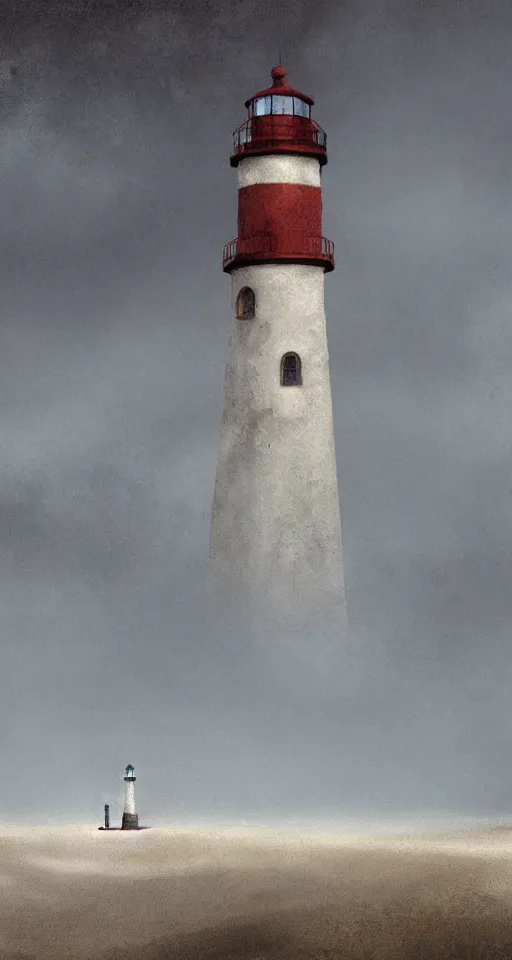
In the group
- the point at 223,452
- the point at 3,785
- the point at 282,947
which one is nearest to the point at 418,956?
the point at 282,947

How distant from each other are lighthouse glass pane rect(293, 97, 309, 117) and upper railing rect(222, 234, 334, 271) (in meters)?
1.89

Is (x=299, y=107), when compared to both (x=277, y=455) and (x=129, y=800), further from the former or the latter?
(x=129, y=800)

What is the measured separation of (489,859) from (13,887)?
16.3ft

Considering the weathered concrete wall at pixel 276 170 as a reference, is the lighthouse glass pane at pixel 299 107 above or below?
above

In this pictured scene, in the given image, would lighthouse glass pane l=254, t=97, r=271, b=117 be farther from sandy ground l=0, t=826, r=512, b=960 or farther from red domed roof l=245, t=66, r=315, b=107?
sandy ground l=0, t=826, r=512, b=960

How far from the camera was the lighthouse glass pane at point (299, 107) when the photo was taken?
111 feet

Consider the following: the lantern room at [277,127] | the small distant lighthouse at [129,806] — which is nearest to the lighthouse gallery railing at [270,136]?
the lantern room at [277,127]

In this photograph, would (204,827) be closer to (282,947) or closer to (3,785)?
(3,785)

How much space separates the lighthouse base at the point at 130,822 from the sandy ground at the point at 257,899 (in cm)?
149

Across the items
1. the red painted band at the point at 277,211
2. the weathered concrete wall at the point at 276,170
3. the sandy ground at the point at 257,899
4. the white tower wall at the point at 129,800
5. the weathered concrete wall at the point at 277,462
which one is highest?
the weathered concrete wall at the point at 276,170

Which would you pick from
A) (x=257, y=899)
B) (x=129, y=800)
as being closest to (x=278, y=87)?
(x=129, y=800)

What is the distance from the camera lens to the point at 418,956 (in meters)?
20.5

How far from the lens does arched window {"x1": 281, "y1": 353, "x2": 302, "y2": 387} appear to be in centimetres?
3409

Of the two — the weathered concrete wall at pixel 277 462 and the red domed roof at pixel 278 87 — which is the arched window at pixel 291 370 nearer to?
the weathered concrete wall at pixel 277 462
